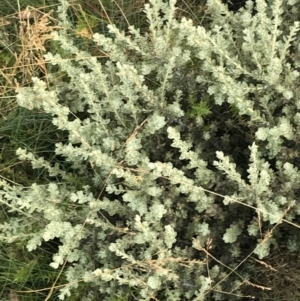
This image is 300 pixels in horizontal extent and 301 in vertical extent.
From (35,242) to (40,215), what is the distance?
0.54 feet

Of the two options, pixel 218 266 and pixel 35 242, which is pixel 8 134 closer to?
pixel 35 242

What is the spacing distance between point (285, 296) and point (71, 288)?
2.47ft

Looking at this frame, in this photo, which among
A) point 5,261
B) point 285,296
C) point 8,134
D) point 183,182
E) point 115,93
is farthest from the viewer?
point 8,134

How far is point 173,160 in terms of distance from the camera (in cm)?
199

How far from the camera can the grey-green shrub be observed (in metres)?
1.78

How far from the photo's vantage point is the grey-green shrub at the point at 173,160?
1.78m

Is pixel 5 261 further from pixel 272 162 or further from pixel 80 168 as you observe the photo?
pixel 272 162

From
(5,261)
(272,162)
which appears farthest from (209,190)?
(5,261)

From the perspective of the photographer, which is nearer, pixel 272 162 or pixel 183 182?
pixel 183 182

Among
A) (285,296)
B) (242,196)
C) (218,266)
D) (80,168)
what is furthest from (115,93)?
(285,296)

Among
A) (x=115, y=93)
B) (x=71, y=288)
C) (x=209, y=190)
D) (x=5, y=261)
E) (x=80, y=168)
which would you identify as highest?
(x=115, y=93)

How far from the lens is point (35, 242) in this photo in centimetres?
189

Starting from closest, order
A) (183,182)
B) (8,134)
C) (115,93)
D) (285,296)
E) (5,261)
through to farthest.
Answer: (183,182)
(285,296)
(115,93)
(5,261)
(8,134)

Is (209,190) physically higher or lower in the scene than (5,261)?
higher
